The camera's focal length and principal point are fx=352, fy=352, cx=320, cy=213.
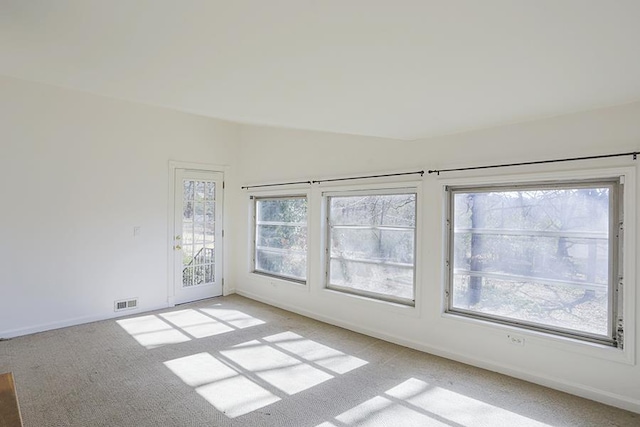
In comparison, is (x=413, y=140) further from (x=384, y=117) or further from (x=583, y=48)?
(x=583, y=48)

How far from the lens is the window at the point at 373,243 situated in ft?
12.9

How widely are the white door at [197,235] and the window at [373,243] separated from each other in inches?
84.9

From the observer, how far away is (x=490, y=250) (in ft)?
11.0

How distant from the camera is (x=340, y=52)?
167cm

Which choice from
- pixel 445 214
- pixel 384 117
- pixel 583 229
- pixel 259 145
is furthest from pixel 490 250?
pixel 259 145

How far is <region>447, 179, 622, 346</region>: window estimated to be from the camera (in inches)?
108

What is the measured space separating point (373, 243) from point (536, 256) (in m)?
1.72

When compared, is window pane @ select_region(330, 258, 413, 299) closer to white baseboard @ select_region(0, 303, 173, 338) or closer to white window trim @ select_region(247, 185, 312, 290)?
white window trim @ select_region(247, 185, 312, 290)

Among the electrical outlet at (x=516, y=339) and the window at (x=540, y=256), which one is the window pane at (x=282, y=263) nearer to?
the window at (x=540, y=256)

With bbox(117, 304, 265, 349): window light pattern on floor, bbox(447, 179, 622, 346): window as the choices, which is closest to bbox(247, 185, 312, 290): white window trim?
bbox(117, 304, 265, 349): window light pattern on floor

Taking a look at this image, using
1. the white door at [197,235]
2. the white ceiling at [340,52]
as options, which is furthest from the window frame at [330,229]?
the white door at [197,235]

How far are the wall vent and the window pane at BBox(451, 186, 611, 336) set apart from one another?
4177 mm

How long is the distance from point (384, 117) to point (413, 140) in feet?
3.20

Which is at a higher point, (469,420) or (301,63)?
(301,63)
